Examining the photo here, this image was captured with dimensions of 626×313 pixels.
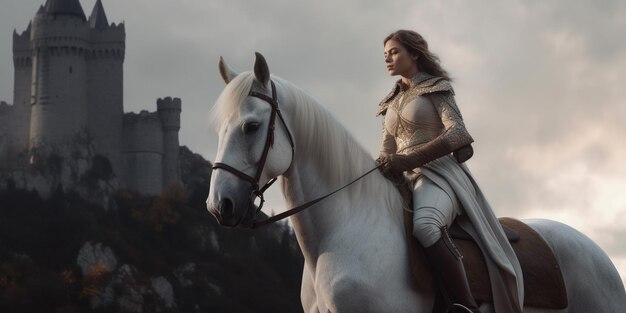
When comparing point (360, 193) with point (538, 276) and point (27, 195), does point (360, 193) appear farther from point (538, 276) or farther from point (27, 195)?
point (27, 195)

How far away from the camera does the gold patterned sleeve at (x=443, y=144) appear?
5.32m

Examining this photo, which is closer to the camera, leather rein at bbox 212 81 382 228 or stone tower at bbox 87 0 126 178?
leather rein at bbox 212 81 382 228

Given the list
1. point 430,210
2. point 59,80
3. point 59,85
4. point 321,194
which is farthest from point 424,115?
point 59,80

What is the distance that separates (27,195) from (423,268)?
237 feet

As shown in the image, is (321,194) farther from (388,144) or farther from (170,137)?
(170,137)

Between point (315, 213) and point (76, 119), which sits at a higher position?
point (76, 119)

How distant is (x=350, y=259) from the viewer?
16.6 ft

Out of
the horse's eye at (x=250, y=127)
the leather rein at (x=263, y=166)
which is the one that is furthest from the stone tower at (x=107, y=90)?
the horse's eye at (x=250, y=127)

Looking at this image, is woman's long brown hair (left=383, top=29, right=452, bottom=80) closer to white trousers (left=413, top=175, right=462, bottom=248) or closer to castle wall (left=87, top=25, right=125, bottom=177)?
white trousers (left=413, top=175, right=462, bottom=248)

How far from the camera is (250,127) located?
16.4 feet

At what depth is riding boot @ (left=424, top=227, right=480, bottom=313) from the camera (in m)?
5.09

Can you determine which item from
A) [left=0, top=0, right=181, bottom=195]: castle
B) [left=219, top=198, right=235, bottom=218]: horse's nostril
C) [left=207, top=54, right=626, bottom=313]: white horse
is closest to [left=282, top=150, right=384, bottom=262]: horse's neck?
[left=207, top=54, right=626, bottom=313]: white horse

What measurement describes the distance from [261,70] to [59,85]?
258ft

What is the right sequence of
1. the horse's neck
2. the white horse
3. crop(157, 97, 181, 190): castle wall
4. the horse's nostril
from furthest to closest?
crop(157, 97, 181, 190): castle wall, the horse's neck, the white horse, the horse's nostril
